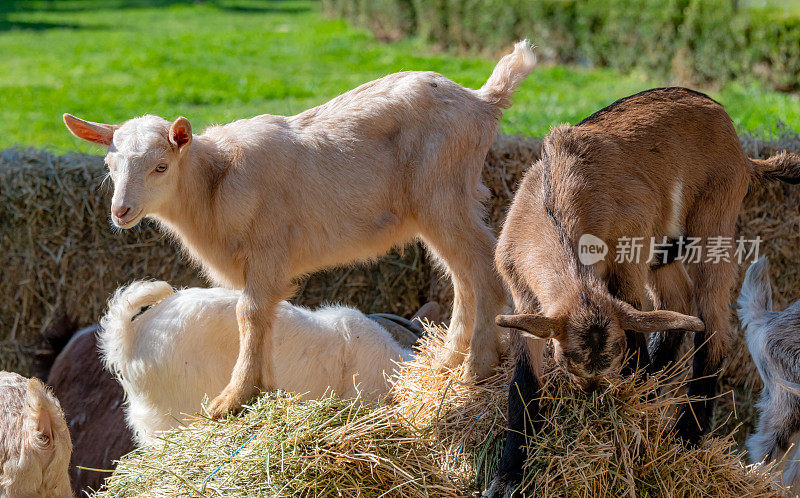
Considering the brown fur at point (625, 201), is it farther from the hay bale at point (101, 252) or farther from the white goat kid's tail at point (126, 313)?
the white goat kid's tail at point (126, 313)

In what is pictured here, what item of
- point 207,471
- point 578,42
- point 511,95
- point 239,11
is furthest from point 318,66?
point 239,11

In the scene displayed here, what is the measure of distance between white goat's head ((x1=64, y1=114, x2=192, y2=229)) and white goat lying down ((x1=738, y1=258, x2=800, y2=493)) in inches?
121

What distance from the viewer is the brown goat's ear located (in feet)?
9.59

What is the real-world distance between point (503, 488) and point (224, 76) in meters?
8.75

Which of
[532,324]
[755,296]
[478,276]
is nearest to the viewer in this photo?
[532,324]

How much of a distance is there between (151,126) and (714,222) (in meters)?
2.59

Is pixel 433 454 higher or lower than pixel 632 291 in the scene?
lower

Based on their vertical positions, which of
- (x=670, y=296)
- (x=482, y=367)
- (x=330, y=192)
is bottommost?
(x=482, y=367)

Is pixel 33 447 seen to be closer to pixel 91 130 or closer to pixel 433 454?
pixel 91 130

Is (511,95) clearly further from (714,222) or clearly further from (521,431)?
(521,431)

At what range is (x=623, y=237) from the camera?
3527mm

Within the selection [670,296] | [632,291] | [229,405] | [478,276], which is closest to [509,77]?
[478,276]

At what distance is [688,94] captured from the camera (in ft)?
13.5

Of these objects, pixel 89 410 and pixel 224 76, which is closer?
pixel 89 410
